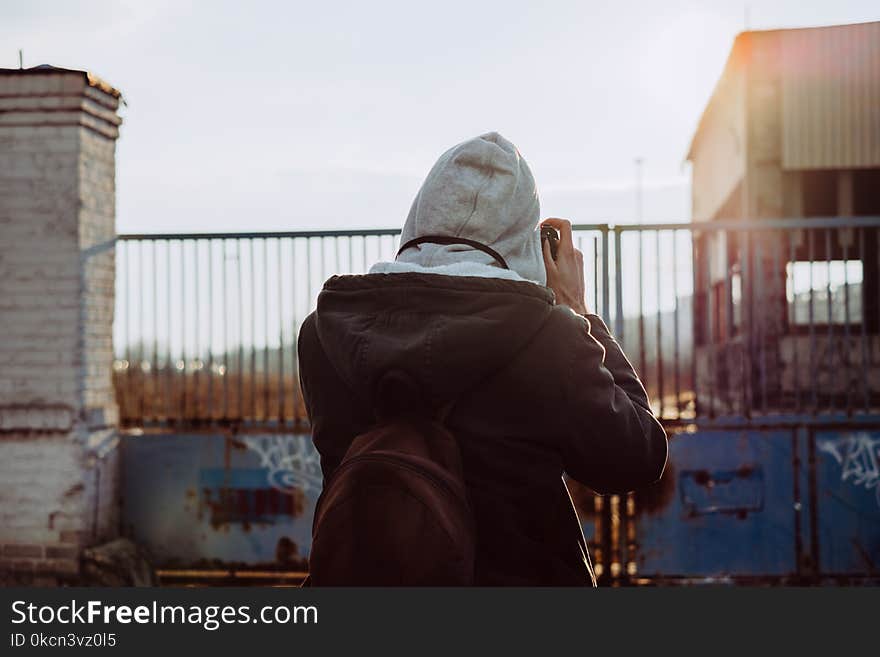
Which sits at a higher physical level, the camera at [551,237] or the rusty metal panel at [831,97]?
the rusty metal panel at [831,97]

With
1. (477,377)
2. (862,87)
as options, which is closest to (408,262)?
(477,377)

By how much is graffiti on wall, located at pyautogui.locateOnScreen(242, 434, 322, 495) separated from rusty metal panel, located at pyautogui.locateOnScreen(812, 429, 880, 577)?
3.49 metres

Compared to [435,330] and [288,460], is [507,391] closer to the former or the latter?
[435,330]

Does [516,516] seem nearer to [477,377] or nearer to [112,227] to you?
[477,377]

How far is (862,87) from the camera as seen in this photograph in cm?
1154

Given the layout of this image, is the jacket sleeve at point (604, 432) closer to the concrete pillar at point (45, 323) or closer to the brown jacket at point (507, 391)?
the brown jacket at point (507, 391)

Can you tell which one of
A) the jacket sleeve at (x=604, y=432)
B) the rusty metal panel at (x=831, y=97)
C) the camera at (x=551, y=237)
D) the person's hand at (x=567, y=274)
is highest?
the rusty metal panel at (x=831, y=97)

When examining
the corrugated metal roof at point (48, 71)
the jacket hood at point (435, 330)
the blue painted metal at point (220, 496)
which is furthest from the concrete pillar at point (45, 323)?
the jacket hood at point (435, 330)

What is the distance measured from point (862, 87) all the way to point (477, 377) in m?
11.8

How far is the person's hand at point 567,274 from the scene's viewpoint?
74.2 inches

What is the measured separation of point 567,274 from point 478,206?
27cm

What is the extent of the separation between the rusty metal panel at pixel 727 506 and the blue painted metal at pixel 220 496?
2405 millimetres

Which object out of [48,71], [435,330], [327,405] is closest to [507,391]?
[435,330]

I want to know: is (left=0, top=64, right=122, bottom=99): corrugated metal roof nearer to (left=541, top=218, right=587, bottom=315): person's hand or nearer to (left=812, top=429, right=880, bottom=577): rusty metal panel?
(left=541, top=218, right=587, bottom=315): person's hand
